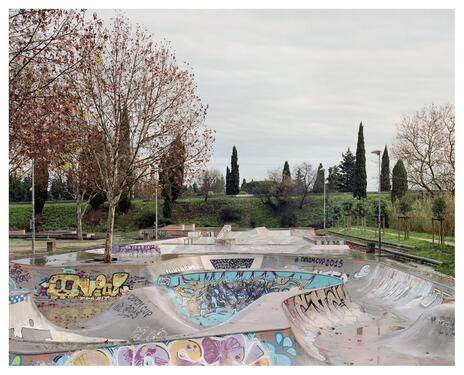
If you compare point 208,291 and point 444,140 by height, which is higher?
point 444,140

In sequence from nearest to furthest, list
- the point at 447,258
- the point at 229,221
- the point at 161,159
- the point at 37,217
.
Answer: the point at 447,258 → the point at 161,159 → the point at 37,217 → the point at 229,221

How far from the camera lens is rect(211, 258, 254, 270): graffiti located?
81.1 ft

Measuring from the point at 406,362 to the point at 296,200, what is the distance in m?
56.5

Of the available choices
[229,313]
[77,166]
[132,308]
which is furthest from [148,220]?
[132,308]

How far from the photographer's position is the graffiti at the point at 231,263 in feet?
81.1

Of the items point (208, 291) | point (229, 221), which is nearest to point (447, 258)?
point (208, 291)

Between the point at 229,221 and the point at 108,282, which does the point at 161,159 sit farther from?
the point at 229,221

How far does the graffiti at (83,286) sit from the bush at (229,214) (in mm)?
43407

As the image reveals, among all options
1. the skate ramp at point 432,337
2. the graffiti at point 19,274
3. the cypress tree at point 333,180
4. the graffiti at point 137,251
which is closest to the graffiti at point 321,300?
the skate ramp at point 432,337

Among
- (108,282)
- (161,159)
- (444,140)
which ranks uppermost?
(444,140)

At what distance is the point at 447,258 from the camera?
23094 millimetres

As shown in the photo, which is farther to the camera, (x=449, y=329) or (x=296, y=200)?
(x=296, y=200)
